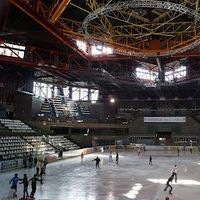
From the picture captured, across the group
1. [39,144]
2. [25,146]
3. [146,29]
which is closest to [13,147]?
[25,146]

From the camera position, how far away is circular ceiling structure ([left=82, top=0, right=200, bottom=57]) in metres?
37.8

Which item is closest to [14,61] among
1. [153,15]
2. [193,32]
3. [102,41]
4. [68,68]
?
[68,68]

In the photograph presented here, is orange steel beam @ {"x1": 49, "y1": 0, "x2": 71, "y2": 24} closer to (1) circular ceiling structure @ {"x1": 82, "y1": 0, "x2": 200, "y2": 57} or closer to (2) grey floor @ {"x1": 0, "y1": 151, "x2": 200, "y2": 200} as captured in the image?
(1) circular ceiling structure @ {"x1": 82, "y1": 0, "x2": 200, "y2": 57}

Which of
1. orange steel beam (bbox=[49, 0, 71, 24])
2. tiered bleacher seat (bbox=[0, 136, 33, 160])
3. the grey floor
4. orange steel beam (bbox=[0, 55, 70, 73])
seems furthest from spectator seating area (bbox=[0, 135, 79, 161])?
orange steel beam (bbox=[49, 0, 71, 24])

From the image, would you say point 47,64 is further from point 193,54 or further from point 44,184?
point 44,184

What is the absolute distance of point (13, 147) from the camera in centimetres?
3606

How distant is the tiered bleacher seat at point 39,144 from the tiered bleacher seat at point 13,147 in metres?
1.30

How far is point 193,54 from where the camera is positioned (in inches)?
1785

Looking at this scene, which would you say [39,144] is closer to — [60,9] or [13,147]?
[13,147]

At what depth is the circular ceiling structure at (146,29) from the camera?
37781mm

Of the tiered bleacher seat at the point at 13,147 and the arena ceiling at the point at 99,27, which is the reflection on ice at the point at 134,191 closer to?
the tiered bleacher seat at the point at 13,147

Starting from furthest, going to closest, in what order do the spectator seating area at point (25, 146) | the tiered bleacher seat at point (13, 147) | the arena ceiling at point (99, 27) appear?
the spectator seating area at point (25, 146), the tiered bleacher seat at point (13, 147), the arena ceiling at point (99, 27)

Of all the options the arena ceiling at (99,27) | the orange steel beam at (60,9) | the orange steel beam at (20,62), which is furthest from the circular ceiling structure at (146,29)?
the orange steel beam at (20,62)

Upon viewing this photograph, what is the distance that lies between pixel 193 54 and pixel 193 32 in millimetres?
4657
